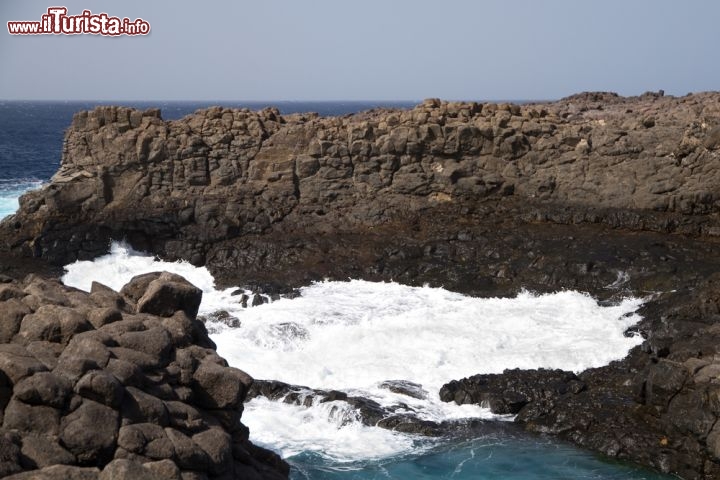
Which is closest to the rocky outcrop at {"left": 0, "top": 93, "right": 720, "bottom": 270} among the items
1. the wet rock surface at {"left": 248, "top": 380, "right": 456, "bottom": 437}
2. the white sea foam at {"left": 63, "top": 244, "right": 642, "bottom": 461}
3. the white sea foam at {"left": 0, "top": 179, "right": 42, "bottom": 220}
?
the white sea foam at {"left": 63, "top": 244, "right": 642, "bottom": 461}

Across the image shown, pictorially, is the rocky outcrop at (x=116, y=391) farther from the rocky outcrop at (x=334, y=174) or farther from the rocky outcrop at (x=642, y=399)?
the rocky outcrop at (x=334, y=174)

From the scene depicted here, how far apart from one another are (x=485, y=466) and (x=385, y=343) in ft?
25.2

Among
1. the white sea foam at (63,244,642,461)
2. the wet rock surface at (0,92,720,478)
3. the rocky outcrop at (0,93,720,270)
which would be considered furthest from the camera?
the rocky outcrop at (0,93,720,270)

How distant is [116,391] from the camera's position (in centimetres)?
1297

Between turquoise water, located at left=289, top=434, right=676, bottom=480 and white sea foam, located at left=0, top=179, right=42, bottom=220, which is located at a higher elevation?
white sea foam, located at left=0, top=179, right=42, bottom=220

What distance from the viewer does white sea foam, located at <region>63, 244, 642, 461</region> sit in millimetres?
22438

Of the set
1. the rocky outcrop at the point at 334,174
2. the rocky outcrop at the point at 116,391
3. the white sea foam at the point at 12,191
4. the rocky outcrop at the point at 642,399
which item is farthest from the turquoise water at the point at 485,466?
the white sea foam at the point at 12,191

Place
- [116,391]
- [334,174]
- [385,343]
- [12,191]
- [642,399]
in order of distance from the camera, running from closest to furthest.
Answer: [116,391] < [642,399] < [385,343] < [334,174] < [12,191]

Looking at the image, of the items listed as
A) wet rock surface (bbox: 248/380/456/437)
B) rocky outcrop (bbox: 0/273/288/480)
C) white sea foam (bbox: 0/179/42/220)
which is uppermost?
rocky outcrop (bbox: 0/273/288/480)

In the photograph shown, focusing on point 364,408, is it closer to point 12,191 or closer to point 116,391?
point 116,391

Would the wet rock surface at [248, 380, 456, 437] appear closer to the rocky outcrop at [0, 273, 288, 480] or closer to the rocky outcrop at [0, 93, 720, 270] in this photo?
the rocky outcrop at [0, 273, 288, 480]

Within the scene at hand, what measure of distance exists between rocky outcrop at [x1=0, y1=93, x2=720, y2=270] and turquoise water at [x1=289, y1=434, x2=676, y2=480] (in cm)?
1635

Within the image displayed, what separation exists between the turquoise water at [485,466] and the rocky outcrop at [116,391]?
3.25 metres

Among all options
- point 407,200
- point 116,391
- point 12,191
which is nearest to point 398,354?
point 407,200
